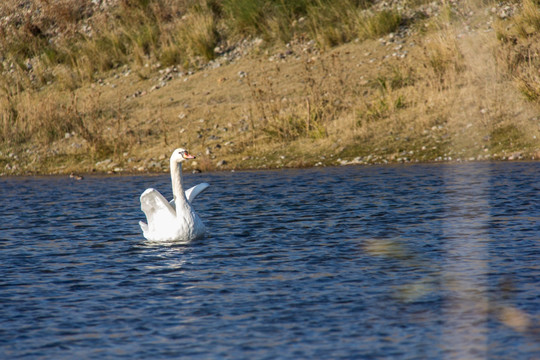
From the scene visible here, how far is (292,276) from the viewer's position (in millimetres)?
9000

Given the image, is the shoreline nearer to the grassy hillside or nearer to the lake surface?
the grassy hillside

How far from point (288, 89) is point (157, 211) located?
11.2m

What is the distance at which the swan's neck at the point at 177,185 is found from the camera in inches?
447

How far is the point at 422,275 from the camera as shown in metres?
8.85

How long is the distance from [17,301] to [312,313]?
2830 millimetres

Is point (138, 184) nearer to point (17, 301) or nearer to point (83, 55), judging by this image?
Answer: point (17, 301)

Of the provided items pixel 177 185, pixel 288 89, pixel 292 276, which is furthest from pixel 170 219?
pixel 288 89

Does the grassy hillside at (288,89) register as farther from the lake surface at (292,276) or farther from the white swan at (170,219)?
the white swan at (170,219)

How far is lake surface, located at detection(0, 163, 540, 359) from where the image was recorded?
22.3 ft

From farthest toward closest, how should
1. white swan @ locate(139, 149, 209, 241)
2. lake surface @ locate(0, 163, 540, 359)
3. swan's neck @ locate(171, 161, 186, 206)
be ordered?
swan's neck @ locate(171, 161, 186, 206) < white swan @ locate(139, 149, 209, 241) < lake surface @ locate(0, 163, 540, 359)

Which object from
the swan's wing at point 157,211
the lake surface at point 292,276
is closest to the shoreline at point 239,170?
the lake surface at point 292,276

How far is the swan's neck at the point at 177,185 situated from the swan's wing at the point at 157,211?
159 millimetres

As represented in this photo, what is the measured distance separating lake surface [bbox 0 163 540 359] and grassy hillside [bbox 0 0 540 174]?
11.3 feet

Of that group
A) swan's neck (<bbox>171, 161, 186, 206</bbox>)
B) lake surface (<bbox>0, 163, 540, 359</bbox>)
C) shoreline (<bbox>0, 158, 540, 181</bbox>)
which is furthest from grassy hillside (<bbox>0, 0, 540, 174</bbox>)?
swan's neck (<bbox>171, 161, 186, 206</bbox>)
